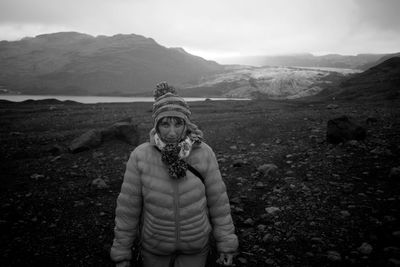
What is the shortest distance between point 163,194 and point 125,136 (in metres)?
9.23

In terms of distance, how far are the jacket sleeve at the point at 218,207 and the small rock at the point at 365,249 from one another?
7.56 ft

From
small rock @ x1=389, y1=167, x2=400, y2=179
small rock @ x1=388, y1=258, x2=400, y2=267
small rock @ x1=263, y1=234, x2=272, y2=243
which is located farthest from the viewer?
small rock @ x1=389, y1=167, x2=400, y2=179

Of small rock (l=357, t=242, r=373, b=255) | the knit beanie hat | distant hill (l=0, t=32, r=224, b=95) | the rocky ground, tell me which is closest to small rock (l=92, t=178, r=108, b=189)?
the rocky ground

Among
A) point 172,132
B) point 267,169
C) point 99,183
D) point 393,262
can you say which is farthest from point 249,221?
point 99,183

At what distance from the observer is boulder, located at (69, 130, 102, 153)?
1024cm

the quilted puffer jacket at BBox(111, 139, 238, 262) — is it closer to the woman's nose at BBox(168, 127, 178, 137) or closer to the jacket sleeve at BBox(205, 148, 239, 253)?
the jacket sleeve at BBox(205, 148, 239, 253)

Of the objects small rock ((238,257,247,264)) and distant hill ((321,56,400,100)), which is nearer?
small rock ((238,257,247,264))

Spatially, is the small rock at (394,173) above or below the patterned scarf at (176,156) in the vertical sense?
below

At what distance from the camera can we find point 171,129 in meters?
3.04

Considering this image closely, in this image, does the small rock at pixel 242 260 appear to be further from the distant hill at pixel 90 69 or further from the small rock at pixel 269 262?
the distant hill at pixel 90 69

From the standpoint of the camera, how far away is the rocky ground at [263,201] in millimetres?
4234

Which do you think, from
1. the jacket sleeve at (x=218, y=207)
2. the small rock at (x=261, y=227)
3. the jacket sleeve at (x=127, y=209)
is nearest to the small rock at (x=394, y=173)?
the small rock at (x=261, y=227)

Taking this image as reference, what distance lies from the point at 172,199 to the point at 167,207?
0.35 ft

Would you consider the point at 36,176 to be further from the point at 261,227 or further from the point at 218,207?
the point at 218,207
